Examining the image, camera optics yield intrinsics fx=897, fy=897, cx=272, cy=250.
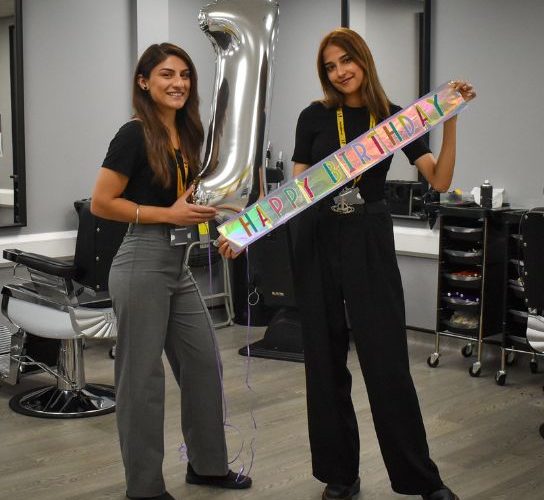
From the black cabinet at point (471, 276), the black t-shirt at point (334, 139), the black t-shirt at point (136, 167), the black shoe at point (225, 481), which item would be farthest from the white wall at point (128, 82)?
the black t-shirt at point (136, 167)

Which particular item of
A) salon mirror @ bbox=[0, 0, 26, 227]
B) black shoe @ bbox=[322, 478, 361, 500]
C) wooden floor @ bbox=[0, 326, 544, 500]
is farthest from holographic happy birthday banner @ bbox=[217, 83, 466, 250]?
salon mirror @ bbox=[0, 0, 26, 227]

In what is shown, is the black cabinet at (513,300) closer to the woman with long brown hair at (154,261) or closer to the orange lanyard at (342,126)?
the orange lanyard at (342,126)

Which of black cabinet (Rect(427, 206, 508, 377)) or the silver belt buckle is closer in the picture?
the silver belt buckle

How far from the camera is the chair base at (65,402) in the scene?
4039mm

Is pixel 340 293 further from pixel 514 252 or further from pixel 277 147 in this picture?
pixel 277 147

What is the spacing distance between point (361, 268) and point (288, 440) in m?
1.19

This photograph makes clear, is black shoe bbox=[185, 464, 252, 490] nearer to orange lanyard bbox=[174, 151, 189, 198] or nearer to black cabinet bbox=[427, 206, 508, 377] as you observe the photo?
orange lanyard bbox=[174, 151, 189, 198]

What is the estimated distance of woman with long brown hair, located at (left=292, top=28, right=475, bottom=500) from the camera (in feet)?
9.11

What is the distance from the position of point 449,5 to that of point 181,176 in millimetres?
2942

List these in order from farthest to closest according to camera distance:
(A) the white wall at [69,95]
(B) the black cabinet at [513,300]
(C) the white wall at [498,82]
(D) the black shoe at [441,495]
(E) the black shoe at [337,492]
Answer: (A) the white wall at [69,95], (C) the white wall at [498,82], (B) the black cabinet at [513,300], (E) the black shoe at [337,492], (D) the black shoe at [441,495]

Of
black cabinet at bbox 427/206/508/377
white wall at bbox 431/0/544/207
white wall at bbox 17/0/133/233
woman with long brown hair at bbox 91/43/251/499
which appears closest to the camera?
woman with long brown hair at bbox 91/43/251/499

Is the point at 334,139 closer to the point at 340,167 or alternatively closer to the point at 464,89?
the point at 340,167

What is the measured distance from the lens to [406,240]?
5.45 meters

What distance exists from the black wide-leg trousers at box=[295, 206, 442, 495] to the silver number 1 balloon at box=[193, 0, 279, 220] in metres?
0.37
